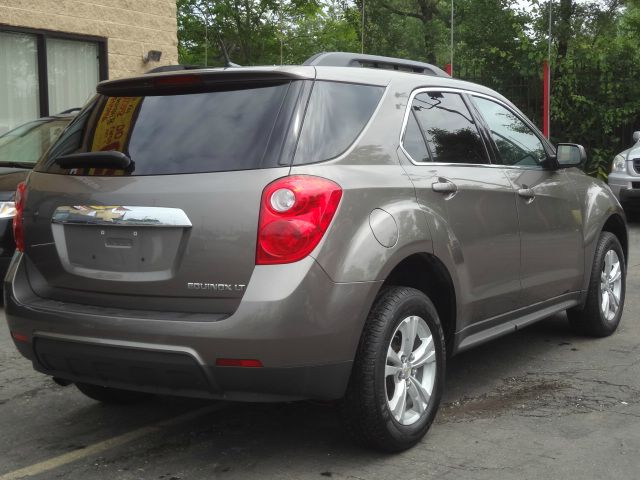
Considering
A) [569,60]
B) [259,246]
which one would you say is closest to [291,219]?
[259,246]

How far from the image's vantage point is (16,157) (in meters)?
8.84

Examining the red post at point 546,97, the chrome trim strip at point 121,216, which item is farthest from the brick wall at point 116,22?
the chrome trim strip at point 121,216

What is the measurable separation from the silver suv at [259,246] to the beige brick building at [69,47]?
979 centimetres

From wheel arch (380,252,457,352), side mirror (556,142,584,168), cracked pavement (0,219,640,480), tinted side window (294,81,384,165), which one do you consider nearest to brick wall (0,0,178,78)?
cracked pavement (0,219,640,480)

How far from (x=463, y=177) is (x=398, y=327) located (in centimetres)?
104

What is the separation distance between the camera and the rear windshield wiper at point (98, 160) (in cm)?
375

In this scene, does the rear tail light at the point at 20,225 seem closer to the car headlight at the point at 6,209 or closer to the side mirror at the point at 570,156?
the side mirror at the point at 570,156

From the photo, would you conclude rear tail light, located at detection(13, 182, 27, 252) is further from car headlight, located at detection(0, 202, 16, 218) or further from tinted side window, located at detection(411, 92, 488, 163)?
car headlight, located at detection(0, 202, 16, 218)

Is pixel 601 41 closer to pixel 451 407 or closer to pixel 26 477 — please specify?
pixel 451 407

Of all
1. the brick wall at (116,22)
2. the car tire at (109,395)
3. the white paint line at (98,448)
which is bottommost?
the white paint line at (98,448)

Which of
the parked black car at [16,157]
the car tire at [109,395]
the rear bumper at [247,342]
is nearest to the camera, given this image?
the rear bumper at [247,342]

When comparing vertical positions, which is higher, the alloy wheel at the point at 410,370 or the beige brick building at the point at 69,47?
the beige brick building at the point at 69,47

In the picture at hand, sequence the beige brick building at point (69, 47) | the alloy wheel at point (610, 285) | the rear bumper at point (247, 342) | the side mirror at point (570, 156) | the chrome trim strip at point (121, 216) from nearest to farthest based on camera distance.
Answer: the rear bumper at point (247, 342) < the chrome trim strip at point (121, 216) < the side mirror at point (570, 156) < the alloy wheel at point (610, 285) < the beige brick building at point (69, 47)

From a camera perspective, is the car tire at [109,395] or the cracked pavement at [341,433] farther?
the car tire at [109,395]
